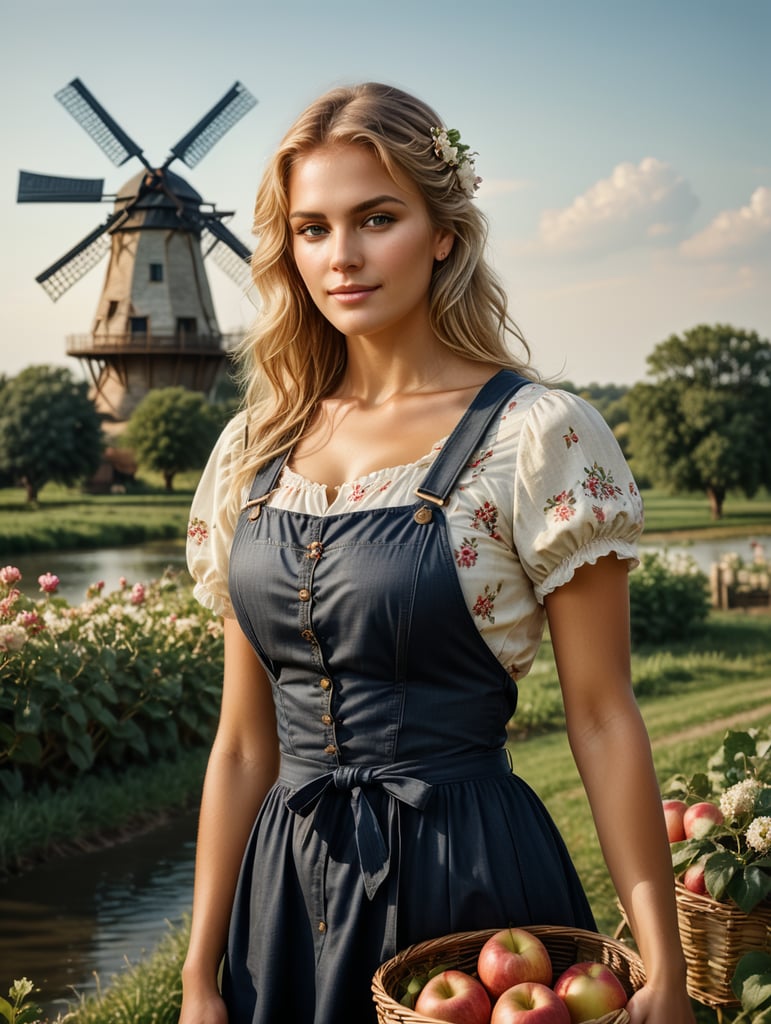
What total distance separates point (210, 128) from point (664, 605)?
19033 mm

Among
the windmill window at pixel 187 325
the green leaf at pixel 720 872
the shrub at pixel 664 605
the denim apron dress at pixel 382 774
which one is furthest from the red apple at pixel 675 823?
the windmill window at pixel 187 325

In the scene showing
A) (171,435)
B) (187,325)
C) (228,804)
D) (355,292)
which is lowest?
(228,804)

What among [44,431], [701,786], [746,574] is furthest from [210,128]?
[701,786]

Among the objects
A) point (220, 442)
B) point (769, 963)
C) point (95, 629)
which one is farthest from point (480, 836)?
point (95, 629)

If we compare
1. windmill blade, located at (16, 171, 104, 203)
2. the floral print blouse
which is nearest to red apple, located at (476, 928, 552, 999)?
the floral print blouse

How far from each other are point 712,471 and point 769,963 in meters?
25.2

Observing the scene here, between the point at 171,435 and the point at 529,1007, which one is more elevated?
the point at 171,435

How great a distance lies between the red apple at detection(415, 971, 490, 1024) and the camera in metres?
1.31

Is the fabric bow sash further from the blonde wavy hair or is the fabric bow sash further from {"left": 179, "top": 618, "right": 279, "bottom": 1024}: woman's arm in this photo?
the blonde wavy hair

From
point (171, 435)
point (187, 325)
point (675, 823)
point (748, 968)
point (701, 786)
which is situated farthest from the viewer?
point (187, 325)

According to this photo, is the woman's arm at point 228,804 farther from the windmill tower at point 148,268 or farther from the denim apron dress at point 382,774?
the windmill tower at point 148,268

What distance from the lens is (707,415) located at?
27125 millimetres

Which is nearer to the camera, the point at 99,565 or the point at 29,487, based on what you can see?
the point at 99,565

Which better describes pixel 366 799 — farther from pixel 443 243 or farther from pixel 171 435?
pixel 171 435
